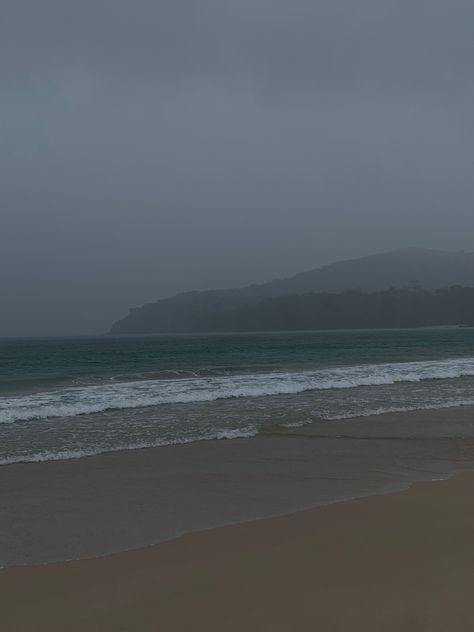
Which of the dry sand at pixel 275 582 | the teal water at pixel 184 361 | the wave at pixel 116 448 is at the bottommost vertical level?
the teal water at pixel 184 361

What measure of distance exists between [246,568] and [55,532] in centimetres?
237

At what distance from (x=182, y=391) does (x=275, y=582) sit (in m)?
15.5

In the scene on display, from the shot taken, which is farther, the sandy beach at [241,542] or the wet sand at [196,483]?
the wet sand at [196,483]

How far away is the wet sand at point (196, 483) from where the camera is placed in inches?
216

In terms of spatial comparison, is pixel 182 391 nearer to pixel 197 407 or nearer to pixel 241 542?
pixel 197 407

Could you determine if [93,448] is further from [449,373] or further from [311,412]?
[449,373]

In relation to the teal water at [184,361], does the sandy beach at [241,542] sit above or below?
above

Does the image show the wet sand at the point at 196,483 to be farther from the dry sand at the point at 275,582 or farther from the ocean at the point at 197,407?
the ocean at the point at 197,407

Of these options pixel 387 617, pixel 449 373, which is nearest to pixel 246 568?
pixel 387 617

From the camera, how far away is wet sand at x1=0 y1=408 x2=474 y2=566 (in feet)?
18.0

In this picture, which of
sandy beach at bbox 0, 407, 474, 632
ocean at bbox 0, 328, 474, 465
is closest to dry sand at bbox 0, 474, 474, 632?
sandy beach at bbox 0, 407, 474, 632

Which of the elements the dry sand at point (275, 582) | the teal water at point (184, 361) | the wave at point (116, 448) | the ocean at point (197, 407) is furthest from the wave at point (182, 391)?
the dry sand at point (275, 582)

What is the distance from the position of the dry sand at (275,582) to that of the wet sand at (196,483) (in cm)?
49

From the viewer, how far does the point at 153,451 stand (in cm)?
982
